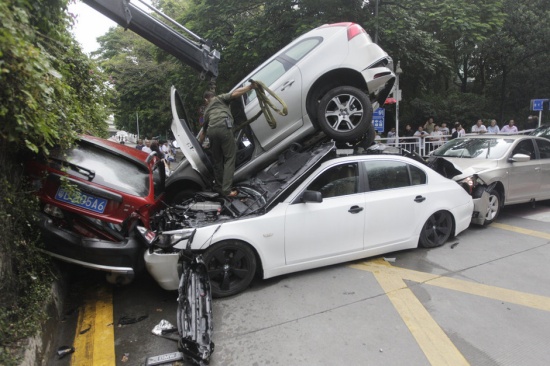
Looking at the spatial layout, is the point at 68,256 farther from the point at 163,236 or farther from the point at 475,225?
the point at 475,225

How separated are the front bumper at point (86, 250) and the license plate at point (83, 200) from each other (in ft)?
0.81

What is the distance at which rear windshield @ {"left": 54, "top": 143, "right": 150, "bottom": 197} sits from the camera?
12.1ft

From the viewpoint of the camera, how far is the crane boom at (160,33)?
474cm

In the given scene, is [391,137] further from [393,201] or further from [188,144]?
[188,144]

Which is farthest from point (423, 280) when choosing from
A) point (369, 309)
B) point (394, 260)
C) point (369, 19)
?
point (369, 19)

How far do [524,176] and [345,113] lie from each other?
3.92m

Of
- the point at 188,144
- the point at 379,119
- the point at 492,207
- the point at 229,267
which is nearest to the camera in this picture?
the point at 229,267

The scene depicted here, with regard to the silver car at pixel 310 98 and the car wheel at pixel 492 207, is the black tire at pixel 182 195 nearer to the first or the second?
the silver car at pixel 310 98

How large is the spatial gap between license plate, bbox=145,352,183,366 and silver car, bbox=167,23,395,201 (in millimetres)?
2763

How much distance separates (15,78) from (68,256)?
187cm

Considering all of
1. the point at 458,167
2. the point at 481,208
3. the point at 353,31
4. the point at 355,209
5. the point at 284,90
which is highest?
the point at 353,31

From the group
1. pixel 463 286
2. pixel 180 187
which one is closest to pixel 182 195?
pixel 180 187

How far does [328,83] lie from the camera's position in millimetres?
5348

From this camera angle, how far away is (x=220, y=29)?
1236 centimetres
